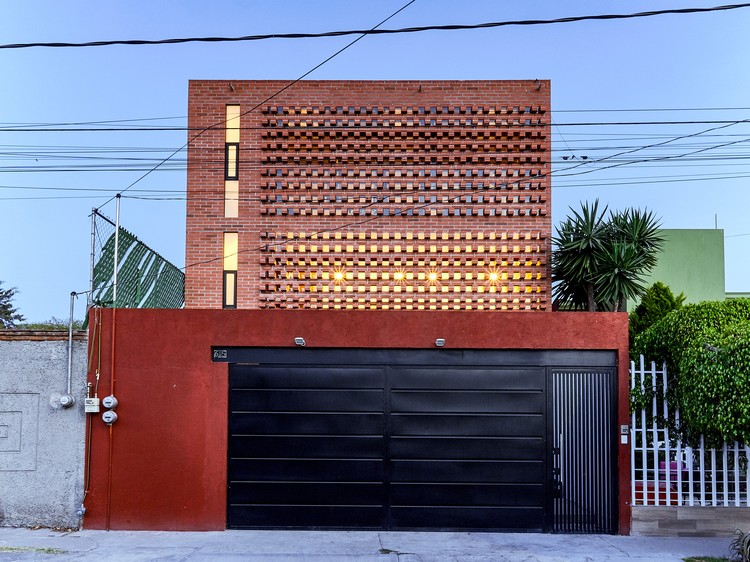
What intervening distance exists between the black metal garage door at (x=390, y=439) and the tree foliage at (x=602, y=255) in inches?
172

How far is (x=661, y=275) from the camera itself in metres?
21.7

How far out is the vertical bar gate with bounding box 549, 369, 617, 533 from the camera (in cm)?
960

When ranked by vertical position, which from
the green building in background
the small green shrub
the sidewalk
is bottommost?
the sidewalk

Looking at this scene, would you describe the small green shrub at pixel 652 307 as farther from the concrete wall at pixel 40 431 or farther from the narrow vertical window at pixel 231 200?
the concrete wall at pixel 40 431

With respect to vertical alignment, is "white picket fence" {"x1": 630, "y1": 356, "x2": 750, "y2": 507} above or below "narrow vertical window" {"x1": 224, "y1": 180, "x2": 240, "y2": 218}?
below

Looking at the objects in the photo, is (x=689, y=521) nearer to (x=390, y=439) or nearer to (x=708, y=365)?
(x=708, y=365)

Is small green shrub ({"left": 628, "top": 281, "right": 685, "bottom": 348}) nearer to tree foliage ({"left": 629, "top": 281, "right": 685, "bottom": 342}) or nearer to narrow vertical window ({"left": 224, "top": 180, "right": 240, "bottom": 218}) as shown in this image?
tree foliage ({"left": 629, "top": 281, "right": 685, "bottom": 342})

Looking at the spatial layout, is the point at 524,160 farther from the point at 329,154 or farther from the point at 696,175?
the point at 696,175

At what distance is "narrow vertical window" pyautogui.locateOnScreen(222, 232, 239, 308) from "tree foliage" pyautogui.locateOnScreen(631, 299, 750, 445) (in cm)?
727

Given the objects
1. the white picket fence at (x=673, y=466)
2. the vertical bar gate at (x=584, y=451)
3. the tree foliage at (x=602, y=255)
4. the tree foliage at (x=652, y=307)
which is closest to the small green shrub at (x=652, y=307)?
the tree foliage at (x=652, y=307)

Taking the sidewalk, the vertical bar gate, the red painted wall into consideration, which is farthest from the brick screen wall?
the sidewalk

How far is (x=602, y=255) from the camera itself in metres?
13.9

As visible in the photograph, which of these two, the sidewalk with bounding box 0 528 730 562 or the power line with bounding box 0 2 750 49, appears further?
the sidewalk with bounding box 0 528 730 562

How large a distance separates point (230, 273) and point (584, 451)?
7.23 metres
